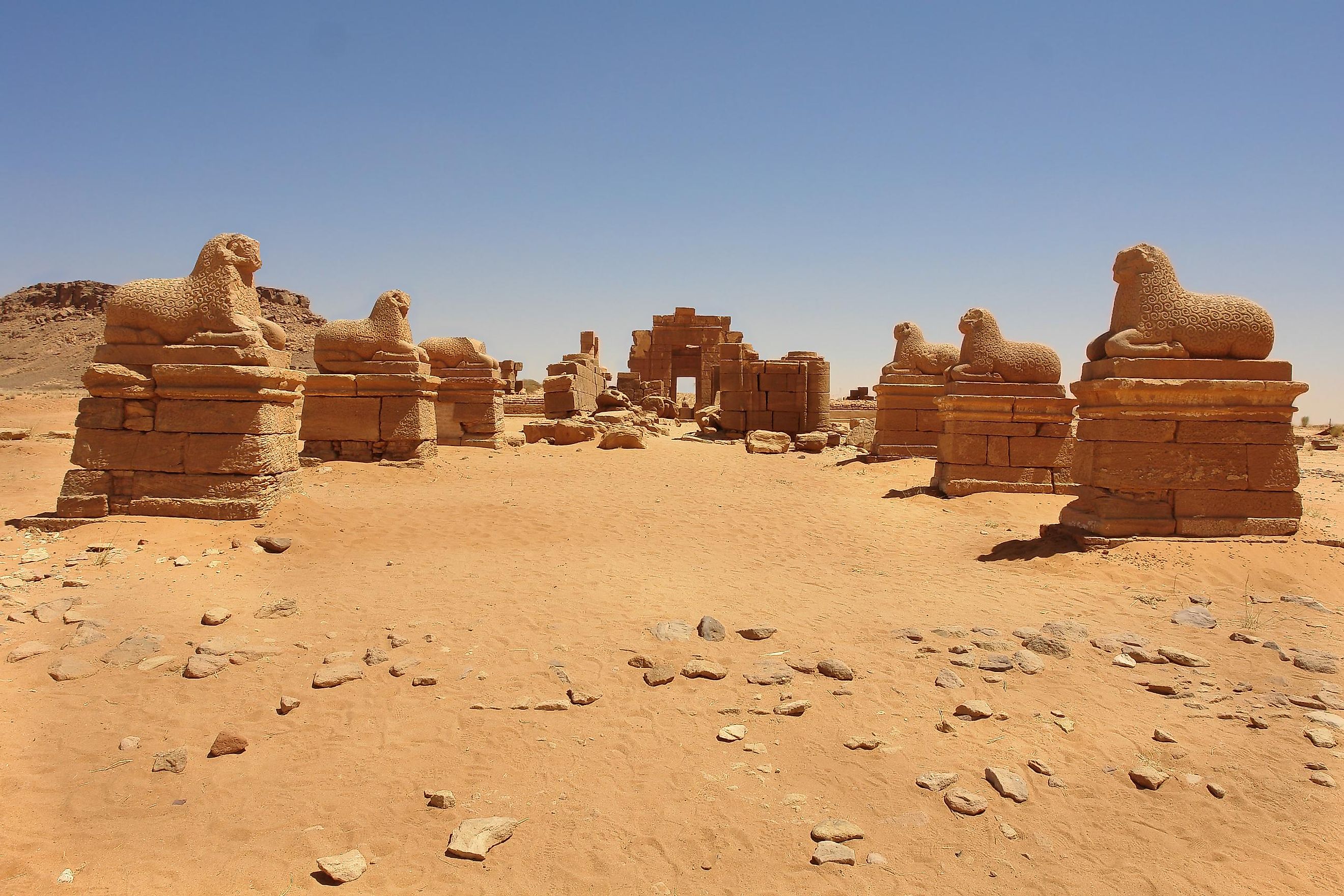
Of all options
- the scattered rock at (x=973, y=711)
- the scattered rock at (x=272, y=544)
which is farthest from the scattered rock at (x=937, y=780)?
the scattered rock at (x=272, y=544)

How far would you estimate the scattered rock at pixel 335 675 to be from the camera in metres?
3.80

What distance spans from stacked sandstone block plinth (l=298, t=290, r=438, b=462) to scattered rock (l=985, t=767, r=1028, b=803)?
378 inches

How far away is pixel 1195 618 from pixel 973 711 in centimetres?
245

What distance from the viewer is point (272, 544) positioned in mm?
6172

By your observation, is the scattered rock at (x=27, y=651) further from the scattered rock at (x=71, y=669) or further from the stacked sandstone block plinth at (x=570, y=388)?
the stacked sandstone block plinth at (x=570, y=388)

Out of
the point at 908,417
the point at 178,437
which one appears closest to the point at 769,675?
the point at 178,437

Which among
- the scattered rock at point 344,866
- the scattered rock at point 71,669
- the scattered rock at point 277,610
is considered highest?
the scattered rock at point 277,610

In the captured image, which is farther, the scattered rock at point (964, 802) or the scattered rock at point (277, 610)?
the scattered rock at point (277, 610)

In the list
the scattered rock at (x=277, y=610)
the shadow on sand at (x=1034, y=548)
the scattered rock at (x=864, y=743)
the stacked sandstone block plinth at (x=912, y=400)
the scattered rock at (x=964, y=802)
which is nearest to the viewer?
the scattered rock at (x=964, y=802)

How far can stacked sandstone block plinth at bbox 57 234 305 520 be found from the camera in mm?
6605

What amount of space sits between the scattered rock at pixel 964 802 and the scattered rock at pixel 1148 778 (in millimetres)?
687

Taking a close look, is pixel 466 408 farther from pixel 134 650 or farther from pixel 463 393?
pixel 134 650

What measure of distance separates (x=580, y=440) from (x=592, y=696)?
11110 mm

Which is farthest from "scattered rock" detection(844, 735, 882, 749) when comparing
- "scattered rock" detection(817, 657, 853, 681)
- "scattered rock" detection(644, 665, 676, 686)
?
"scattered rock" detection(644, 665, 676, 686)
